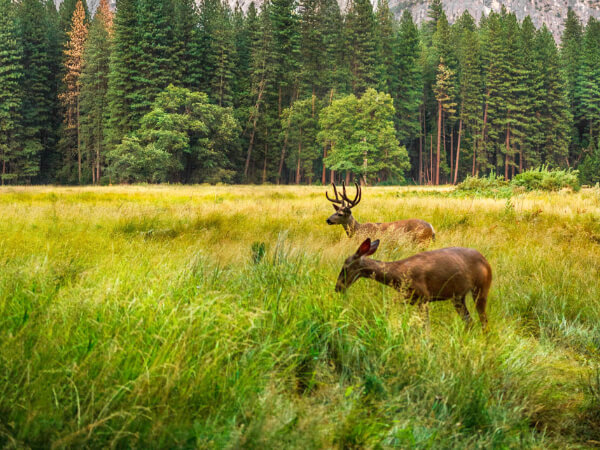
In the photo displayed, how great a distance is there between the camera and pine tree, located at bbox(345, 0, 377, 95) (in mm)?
47344

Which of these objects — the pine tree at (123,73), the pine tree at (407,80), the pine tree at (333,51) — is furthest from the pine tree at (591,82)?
the pine tree at (123,73)

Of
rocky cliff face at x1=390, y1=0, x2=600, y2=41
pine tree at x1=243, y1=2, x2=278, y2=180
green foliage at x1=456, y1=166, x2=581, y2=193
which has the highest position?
rocky cliff face at x1=390, y1=0, x2=600, y2=41

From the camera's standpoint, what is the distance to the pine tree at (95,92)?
137 ft

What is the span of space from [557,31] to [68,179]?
14220 cm

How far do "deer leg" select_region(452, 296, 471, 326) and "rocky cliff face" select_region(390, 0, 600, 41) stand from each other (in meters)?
143

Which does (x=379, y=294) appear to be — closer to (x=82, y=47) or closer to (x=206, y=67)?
(x=206, y=67)

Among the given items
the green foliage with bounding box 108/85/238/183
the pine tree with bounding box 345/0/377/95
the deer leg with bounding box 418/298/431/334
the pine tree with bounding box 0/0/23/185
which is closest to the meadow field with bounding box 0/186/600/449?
the deer leg with bounding box 418/298/431/334

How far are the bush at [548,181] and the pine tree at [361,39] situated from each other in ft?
105

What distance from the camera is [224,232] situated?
8.17 metres

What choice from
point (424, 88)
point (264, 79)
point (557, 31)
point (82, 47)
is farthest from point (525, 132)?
point (557, 31)

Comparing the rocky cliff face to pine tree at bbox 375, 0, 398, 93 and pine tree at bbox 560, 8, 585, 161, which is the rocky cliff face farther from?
pine tree at bbox 375, 0, 398, 93

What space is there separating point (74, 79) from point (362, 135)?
29.1 meters

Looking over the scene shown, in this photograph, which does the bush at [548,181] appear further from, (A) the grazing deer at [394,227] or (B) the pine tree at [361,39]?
(B) the pine tree at [361,39]

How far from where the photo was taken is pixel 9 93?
38875 mm
